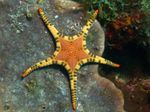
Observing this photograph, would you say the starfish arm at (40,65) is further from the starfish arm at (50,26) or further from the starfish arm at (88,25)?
the starfish arm at (88,25)

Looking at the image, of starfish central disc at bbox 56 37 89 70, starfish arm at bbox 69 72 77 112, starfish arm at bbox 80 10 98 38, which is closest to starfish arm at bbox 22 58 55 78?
starfish central disc at bbox 56 37 89 70

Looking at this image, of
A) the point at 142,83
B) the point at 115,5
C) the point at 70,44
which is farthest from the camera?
the point at 142,83

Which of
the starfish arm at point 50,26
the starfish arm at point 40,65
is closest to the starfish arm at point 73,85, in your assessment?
the starfish arm at point 40,65

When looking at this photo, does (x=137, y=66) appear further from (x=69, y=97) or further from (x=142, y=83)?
(x=69, y=97)

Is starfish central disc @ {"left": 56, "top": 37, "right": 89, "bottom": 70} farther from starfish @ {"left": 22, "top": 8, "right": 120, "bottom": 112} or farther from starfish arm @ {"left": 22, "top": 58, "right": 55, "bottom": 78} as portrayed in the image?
starfish arm @ {"left": 22, "top": 58, "right": 55, "bottom": 78}

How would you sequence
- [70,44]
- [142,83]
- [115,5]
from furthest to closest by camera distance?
[142,83], [115,5], [70,44]

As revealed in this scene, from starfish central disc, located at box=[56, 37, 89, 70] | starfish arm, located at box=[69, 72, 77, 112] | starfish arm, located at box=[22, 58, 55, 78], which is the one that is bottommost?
starfish arm, located at box=[69, 72, 77, 112]

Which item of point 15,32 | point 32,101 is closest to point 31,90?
point 32,101
